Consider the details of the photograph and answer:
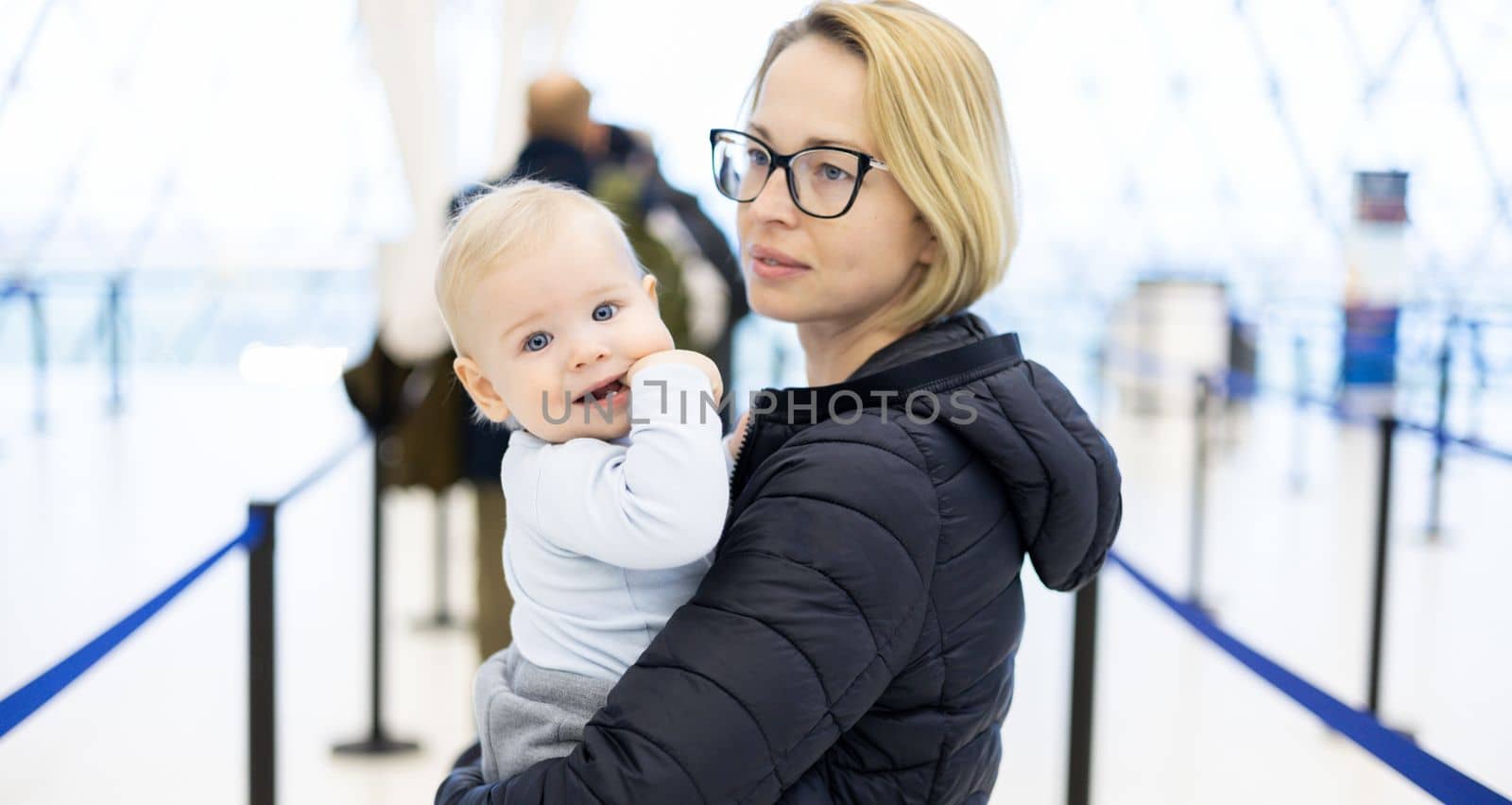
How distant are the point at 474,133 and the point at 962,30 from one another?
7.63 m

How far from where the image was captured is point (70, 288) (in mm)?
9805

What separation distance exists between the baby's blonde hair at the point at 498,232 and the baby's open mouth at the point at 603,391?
0.47 ft

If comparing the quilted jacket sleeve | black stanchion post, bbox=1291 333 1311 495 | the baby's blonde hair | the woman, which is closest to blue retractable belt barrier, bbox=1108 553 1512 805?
the woman

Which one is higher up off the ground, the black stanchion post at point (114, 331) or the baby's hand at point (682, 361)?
the baby's hand at point (682, 361)

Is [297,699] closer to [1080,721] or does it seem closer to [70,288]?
[1080,721]

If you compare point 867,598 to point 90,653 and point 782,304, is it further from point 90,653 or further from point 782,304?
point 90,653

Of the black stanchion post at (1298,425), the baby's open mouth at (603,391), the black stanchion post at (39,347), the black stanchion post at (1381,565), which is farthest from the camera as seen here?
the black stanchion post at (39,347)

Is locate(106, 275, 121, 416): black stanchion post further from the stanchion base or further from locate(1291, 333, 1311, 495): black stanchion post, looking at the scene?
locate(1291, 333, 1311, 495): black stanchion post

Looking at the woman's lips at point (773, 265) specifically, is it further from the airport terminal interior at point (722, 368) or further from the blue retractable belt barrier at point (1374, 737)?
the blue retractable belt barrier at point (1374, 737)

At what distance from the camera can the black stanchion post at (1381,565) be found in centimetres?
367

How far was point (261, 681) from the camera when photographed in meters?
2.03

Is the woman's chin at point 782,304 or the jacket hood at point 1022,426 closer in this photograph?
the jacket hood at point 1022,426

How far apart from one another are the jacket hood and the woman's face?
0.09m

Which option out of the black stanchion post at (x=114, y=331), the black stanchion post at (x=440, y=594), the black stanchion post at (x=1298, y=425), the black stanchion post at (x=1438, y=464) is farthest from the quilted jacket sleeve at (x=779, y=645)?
the black stanchion post at (x=114, y=331)
